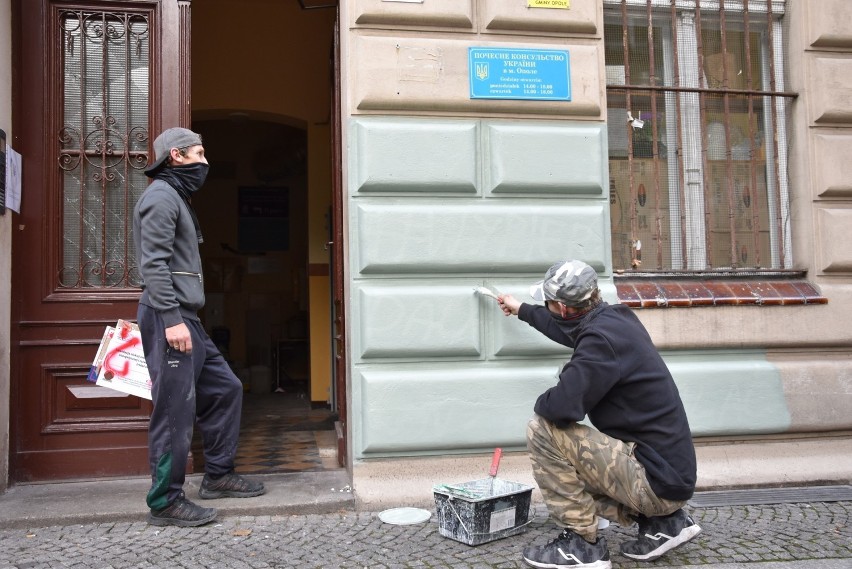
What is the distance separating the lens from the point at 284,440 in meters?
6.22

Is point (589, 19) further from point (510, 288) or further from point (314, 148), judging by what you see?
point (314, 148)

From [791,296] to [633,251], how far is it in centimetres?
104

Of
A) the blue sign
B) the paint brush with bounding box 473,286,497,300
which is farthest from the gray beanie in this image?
the paint brush with bounding box 473,286,497,300

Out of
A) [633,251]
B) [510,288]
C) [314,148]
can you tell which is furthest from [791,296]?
[314,148]

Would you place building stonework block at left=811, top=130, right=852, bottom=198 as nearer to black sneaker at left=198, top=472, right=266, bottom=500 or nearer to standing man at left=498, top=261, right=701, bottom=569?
standing man at left=498, top=261, right=701, bottom=569

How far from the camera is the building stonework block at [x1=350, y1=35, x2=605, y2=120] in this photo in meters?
4.51

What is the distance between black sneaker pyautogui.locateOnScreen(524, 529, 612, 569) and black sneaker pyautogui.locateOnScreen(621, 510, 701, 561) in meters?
0.18

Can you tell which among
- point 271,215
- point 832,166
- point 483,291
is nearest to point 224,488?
point 483,291

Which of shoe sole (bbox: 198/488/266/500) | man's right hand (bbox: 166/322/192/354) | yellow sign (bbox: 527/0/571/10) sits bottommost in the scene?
shoe sole (bbox: 198/488/266/500)

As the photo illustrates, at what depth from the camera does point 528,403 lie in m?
4.55

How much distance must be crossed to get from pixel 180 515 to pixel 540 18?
3501 mm

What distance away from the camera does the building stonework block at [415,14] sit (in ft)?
14.8

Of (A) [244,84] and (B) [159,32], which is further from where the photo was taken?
(A) [244,84]

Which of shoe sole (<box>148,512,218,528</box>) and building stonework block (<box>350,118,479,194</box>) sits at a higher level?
building stonework block (<box>350,118,479,194</box>)
